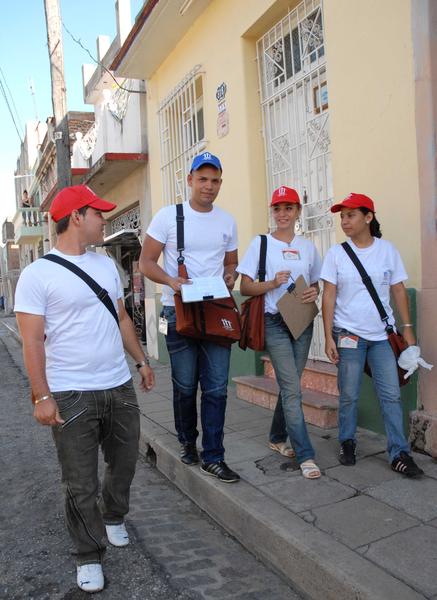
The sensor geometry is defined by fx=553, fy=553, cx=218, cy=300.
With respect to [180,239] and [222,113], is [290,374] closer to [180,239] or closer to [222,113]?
[180,239]

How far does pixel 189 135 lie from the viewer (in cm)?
764

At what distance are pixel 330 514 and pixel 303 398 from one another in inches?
70.4

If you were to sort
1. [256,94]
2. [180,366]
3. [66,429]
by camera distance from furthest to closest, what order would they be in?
[256,94]
[180,366]
[66,429]

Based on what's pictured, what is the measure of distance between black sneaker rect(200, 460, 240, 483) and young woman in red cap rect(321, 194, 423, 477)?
35.5 inches

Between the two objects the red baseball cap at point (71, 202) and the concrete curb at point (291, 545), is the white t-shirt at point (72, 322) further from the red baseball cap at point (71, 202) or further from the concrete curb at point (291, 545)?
the concrete curb at point (291, 545)

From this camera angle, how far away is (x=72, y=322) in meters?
2.65

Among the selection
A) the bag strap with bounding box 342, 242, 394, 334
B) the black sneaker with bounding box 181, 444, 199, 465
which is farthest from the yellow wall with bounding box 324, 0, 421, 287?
the black sneaker with bounding box 181, 444, 199, 465

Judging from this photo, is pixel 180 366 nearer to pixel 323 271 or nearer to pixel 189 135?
pixel 323 271

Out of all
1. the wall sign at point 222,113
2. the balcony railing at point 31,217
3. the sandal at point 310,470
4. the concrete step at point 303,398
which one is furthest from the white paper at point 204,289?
the balcony railing at point 31,217

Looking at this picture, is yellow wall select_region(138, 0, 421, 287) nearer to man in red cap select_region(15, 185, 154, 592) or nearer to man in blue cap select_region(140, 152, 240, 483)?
man in blue cap select_region(140, 152, 240, 483)

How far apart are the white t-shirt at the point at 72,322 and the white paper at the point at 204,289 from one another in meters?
0.60

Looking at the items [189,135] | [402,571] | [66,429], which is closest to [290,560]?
[402,571]

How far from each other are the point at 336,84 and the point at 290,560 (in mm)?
3586

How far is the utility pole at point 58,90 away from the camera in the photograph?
9.02m
